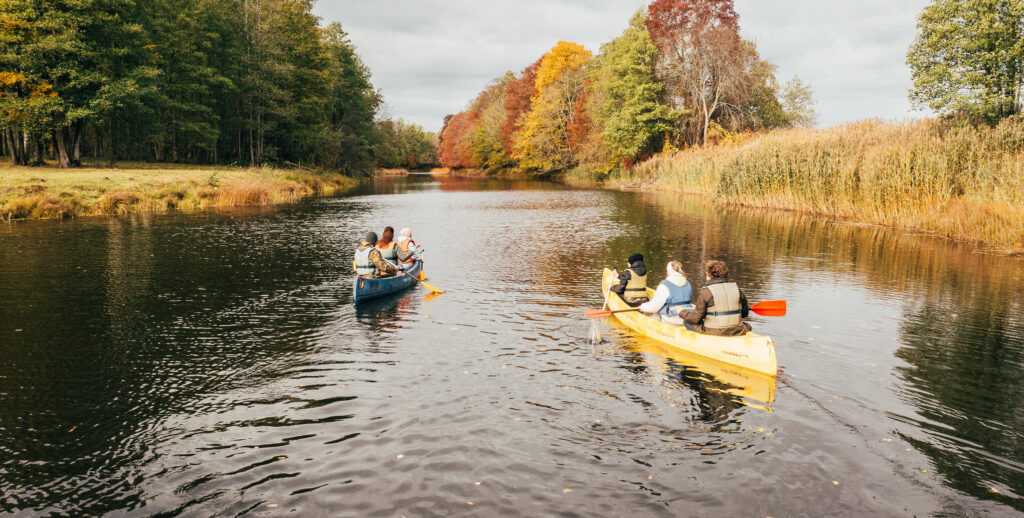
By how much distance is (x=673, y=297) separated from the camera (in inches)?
442

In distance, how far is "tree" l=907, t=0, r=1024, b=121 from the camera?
24219 millimetres

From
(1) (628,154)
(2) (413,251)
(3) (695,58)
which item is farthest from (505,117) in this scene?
(2) (413,251)

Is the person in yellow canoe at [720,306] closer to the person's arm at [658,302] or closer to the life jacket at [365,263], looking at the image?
the person's arm at [658,302]

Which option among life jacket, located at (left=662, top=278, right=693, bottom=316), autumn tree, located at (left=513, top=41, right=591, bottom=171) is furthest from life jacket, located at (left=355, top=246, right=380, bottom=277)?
autumn tree, located at (left=513, top=41, right=591, bottom=171)

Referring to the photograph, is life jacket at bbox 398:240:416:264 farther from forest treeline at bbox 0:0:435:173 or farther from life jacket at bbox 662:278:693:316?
forest treeline at bbox 0:0:435:173

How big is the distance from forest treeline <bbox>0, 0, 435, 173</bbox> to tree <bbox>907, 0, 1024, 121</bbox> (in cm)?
4854

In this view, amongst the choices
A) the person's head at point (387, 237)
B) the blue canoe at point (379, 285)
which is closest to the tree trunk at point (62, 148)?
the person's head at point (387, 237)

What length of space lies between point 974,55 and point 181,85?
56137 millimetres

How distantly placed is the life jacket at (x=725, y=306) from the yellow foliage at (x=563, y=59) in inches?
2740

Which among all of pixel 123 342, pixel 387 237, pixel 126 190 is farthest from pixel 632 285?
pixel 126 190

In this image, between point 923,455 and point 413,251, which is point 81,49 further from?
point 923,455

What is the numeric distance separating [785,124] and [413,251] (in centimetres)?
5512

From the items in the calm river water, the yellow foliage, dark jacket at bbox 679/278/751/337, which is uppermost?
the yellow foliage

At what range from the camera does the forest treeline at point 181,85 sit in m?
36.3
